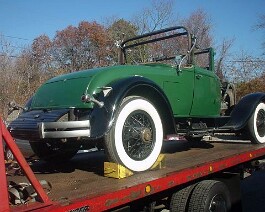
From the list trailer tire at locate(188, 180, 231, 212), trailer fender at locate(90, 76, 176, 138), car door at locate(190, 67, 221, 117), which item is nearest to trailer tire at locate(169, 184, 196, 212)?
trailer tire at locate(188, 180, 231, 212)

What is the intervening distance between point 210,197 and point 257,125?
2.55m

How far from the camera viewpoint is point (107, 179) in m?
3.04

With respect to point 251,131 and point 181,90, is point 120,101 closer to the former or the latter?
point 181,90

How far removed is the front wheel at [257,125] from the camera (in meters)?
5.55

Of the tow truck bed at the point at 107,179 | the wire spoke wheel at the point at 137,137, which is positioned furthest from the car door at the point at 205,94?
the wire spoke wheel at the point at 137,137

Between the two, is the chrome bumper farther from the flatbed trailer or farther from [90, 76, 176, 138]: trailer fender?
the flatbed trailer

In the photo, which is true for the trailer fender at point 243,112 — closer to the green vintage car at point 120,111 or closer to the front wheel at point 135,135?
the green vintage car at point 120,111

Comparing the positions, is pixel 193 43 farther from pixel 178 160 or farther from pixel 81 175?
pixel 81 175

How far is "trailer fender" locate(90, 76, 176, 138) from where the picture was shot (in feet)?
10.4

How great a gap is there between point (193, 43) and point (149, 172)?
242cm

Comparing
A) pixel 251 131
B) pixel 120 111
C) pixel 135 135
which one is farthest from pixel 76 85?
pixel 251 131

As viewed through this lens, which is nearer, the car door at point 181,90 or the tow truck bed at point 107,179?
the tow truck bed at point 107,179

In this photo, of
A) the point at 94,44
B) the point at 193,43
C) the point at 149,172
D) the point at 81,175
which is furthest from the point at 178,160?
the point at 94,44

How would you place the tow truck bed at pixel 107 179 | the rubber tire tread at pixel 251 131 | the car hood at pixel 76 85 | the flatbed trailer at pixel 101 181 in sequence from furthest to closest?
1. the rubber tire tread at pixel 251 131
2. the car hood at pixel 76 85
3. the tow truck bed at pixel 107 179
4. the flatbed trailer at pixel 101 181
